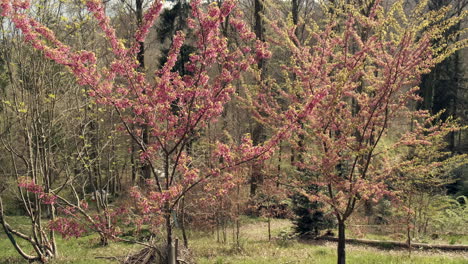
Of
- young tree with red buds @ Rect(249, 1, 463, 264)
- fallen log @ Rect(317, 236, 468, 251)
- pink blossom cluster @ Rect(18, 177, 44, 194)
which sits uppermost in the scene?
young tree with red buds @ Rect(249, 1, 463, 264)

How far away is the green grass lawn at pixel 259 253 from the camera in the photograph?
7.23 meters

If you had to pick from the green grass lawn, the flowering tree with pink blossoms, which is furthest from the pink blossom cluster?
the green grass lawn

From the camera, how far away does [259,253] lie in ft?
28.9

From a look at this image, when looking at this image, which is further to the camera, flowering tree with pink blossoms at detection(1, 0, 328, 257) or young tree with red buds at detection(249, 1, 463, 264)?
young tree with red buds at detection(249, 1, 463, 264)

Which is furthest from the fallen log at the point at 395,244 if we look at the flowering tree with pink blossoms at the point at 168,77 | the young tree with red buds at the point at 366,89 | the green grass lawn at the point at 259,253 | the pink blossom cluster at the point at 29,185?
the pink blossom cluster at the point at 29,185

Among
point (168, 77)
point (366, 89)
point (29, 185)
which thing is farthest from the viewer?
point (366, 89)

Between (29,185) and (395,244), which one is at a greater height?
(29,185)

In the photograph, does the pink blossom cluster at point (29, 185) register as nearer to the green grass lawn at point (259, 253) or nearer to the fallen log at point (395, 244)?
the green grass lawn at point (259, 253)

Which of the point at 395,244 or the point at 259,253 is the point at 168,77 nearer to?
the point at 259,253

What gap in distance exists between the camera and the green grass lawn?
285 inches

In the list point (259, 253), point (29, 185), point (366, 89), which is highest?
point (366, 89)

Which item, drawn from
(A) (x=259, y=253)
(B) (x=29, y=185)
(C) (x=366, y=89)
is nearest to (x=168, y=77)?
(B) (x=29, y=185)

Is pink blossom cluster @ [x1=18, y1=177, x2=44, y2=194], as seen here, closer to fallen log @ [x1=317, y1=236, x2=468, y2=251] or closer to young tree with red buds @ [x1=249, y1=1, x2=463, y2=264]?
young tree with red buds @ [x1=249, y1=1, x2=463, y2=264]

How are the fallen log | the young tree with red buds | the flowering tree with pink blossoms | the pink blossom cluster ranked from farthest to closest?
the fallen log, the young tree with red buds, the pink blossom cluster, the flowering tree with pink blossoms
